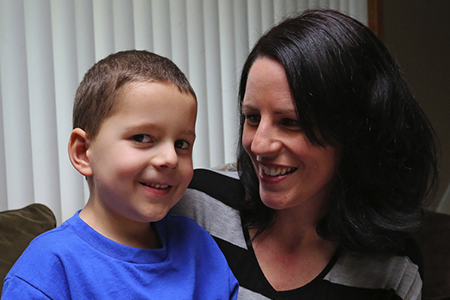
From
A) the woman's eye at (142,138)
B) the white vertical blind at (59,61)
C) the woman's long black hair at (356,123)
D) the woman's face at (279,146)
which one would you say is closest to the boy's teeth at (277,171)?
the woman's face at (279,146)

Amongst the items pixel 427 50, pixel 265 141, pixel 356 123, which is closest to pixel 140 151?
pixel 265 141

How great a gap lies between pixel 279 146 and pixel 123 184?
395mm

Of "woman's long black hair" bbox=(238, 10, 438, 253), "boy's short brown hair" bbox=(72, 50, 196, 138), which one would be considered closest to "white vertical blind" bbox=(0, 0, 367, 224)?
"woman's long black hair" bbox=(238, 10, 438, 253)

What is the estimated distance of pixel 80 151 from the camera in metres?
0.93

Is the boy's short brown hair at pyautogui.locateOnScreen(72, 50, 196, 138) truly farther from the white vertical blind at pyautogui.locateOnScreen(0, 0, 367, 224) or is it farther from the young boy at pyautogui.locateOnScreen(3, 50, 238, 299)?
the white vertical blind at pyautogui.locateOnScreen(0, 0, 367, 224)

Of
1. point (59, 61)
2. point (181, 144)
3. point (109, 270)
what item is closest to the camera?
point (109, 270)

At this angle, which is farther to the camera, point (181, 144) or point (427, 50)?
point (427, 50)

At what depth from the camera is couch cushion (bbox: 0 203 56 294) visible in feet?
4.17

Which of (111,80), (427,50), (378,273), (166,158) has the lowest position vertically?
(378,273)

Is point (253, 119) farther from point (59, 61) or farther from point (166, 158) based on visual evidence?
point (59, 61)

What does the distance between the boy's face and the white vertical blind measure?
0.82 metres

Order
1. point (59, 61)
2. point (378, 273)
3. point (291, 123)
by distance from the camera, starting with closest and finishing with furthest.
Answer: point (291, 123) < point (378, 273) < point (59, 61)

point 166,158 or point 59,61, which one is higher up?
point 59,61

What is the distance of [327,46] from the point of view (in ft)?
3.49
